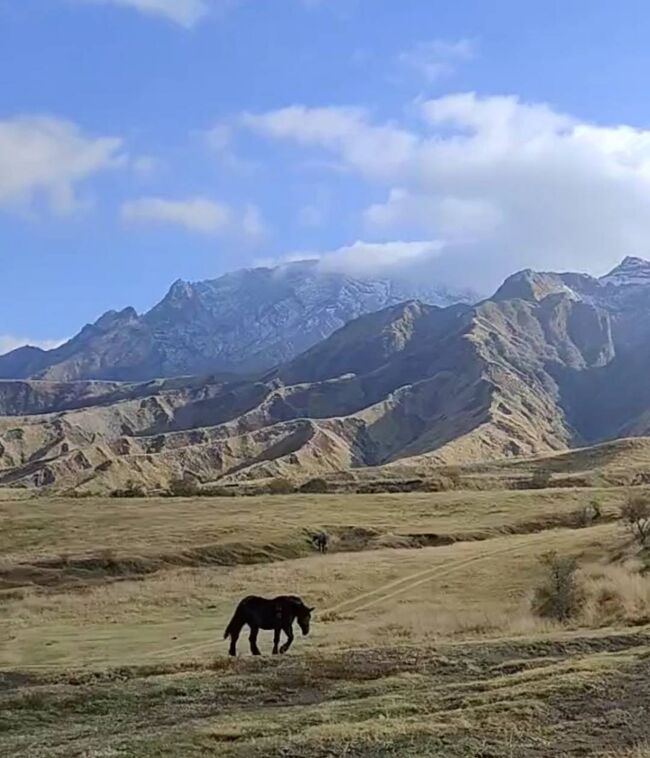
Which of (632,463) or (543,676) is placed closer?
(543,676)

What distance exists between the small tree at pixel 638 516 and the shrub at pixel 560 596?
61.9ft

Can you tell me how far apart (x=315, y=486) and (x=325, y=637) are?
90743mm

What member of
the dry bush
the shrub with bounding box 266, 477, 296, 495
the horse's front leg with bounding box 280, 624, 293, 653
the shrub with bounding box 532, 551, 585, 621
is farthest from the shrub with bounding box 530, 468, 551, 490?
the horse's front leg with bounding box 280, 624, 293, 653

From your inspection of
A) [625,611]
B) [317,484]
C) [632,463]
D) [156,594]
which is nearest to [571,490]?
[317,484]

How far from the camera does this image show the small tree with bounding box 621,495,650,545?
5428 centimetres

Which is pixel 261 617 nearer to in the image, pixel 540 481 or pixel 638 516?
pixel 638 516

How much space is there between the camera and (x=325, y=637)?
2984 cm

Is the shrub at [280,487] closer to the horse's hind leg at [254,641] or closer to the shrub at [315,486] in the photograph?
the shrub at [315,486]

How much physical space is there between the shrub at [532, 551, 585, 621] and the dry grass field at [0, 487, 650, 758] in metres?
0.60

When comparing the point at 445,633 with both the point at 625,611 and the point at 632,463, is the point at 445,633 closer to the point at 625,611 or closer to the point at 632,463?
the point at 625,611

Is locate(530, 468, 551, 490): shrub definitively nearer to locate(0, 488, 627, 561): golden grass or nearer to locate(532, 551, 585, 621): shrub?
locate(0, 488, 627, 561): golden grass

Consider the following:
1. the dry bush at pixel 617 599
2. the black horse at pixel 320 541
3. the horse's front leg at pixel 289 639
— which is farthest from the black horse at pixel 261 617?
the black horse at pixel 320 541

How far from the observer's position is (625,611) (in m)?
27.4

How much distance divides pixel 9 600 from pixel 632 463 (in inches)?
4278
